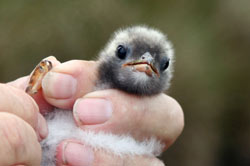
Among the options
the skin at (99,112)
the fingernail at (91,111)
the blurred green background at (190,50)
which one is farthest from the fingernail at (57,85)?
the blurred green background at (190,50)

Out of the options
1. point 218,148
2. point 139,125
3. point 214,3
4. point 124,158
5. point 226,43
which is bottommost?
point 218,148

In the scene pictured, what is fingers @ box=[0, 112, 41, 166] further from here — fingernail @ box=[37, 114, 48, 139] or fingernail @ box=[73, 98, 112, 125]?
fingernail @ box=[73, 98, 112, 125]

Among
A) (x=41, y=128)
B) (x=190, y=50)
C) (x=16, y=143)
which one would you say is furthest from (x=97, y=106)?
(x=190, y=50)

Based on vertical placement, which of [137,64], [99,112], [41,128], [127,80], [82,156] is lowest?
[82,156]

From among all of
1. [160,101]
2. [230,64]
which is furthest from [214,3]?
[160,101]

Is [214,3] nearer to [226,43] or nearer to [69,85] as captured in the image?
[226,43]

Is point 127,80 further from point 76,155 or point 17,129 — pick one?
point 17,129

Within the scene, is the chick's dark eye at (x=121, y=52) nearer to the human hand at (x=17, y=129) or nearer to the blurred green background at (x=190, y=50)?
the human hand at (x=17, y=129)
